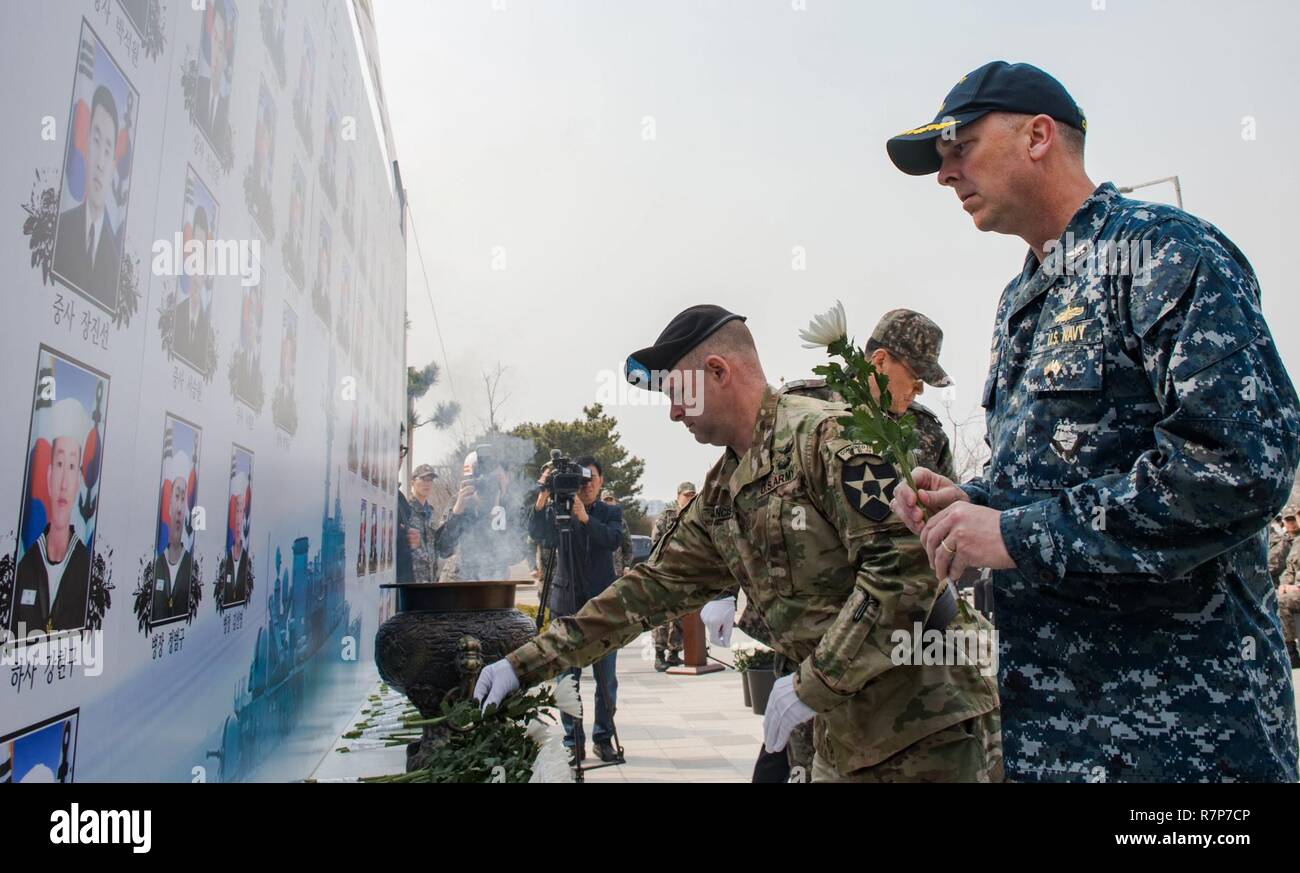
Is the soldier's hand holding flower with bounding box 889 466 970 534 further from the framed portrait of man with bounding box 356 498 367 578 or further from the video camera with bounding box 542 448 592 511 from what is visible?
the framed portrait of man with bounding box 356 498 367 578

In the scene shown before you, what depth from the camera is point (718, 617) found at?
2.83 meters

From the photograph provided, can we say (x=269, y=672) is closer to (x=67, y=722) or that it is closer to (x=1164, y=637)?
(x=67, y=722)

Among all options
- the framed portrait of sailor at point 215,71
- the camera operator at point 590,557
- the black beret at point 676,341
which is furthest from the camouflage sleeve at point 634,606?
the camera operator at point 590,557

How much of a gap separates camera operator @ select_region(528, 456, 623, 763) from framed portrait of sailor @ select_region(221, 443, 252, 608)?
A: 3338mm

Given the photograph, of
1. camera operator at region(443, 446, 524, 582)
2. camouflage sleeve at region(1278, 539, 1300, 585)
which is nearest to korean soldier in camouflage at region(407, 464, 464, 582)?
camera operator at region(443, 446, 524, 582)

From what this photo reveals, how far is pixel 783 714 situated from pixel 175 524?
1.87m

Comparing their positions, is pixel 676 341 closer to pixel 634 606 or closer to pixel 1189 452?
pixel 634 606

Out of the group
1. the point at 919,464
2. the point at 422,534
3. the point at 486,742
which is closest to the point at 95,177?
the point at 486,742

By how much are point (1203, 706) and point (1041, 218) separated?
2.96ft

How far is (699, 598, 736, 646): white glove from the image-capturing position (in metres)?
2.82

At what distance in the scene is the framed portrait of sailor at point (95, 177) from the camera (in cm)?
178

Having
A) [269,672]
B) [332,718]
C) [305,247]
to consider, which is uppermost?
[305,247]
